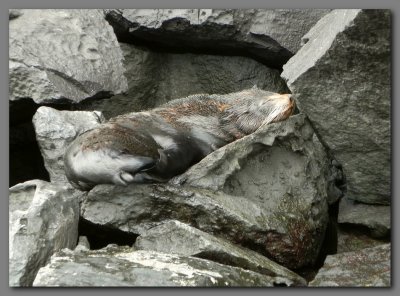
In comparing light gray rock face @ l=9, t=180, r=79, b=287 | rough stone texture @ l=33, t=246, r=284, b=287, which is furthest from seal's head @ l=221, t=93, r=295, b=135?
rough stone texture @ l=33, t=246, r=284, b=287

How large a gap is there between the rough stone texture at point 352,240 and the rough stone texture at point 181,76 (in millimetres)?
1729

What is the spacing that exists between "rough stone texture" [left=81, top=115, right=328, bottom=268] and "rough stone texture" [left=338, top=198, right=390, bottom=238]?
16 centimetres

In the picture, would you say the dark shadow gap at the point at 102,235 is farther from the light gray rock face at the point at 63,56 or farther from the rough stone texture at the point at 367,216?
the rough stone texture at the point at 367,216

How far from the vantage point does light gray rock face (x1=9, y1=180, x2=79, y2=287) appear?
6.24 metres

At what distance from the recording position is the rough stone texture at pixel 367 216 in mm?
7203

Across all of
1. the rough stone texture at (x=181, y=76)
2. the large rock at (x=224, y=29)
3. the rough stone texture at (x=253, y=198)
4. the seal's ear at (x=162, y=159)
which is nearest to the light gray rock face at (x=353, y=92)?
the rough stone texture at (x=253, y=198)

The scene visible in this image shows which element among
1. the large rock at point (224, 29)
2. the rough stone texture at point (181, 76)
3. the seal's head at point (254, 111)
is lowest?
the seal's head at point (254, 111)

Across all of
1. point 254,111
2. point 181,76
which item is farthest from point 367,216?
point 181,76

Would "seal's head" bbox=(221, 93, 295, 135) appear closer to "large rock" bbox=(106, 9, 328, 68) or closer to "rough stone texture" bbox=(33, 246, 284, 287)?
"large rock" bbox=(106, 9, 328, 68)

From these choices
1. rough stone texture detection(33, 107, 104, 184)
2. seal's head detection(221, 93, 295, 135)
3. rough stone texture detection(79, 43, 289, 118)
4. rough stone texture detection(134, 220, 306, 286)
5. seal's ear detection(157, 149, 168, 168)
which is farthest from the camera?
rough stone texture detection(79, 43, 289, 118)

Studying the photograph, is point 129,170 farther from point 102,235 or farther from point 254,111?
point 254,111

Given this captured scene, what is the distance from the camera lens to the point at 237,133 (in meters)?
7.96

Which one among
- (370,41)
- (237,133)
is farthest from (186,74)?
(370,41)

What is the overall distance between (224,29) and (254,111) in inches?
33.9
